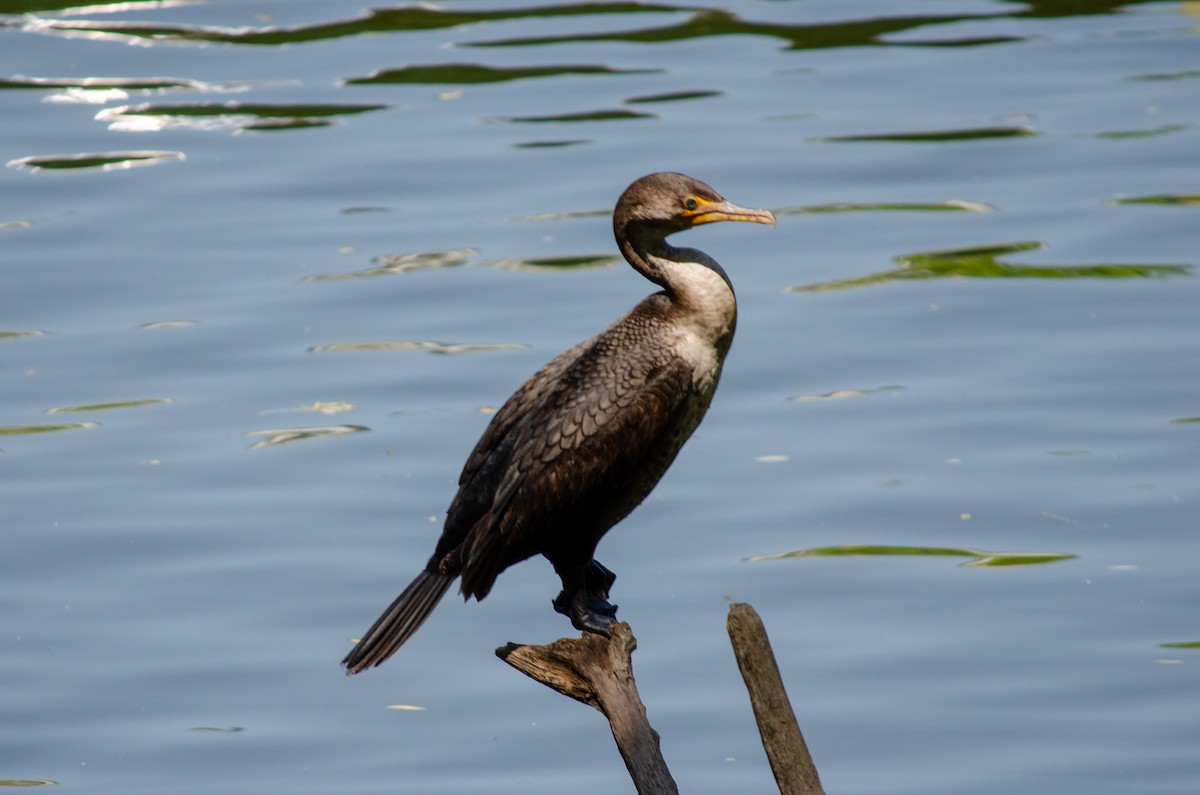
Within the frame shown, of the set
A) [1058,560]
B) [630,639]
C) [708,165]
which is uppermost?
[630,639]

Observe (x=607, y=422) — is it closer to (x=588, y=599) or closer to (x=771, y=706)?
(x=588, y=599)

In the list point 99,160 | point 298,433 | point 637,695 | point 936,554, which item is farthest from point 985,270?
point 637,695

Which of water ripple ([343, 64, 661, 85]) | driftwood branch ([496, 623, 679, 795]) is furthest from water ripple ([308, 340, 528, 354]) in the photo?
driftwood branch ([496, 623, 679, 795])

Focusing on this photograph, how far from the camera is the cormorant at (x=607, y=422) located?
20.6ft

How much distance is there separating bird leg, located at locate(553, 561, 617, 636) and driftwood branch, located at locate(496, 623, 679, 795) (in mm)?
226

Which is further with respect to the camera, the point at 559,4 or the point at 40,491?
the point at 559,4

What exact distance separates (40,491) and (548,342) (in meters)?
3.66

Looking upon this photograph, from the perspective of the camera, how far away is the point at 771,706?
527 centimetres

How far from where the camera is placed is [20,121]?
19922mm

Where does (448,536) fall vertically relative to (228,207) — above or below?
above

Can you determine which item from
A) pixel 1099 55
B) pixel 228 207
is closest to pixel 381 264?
pixel 228 207

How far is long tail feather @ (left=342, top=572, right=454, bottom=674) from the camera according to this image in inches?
253

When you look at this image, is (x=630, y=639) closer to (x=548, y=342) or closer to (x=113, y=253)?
(x=548, y=342)

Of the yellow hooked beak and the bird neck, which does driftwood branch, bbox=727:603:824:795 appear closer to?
the bird neck
